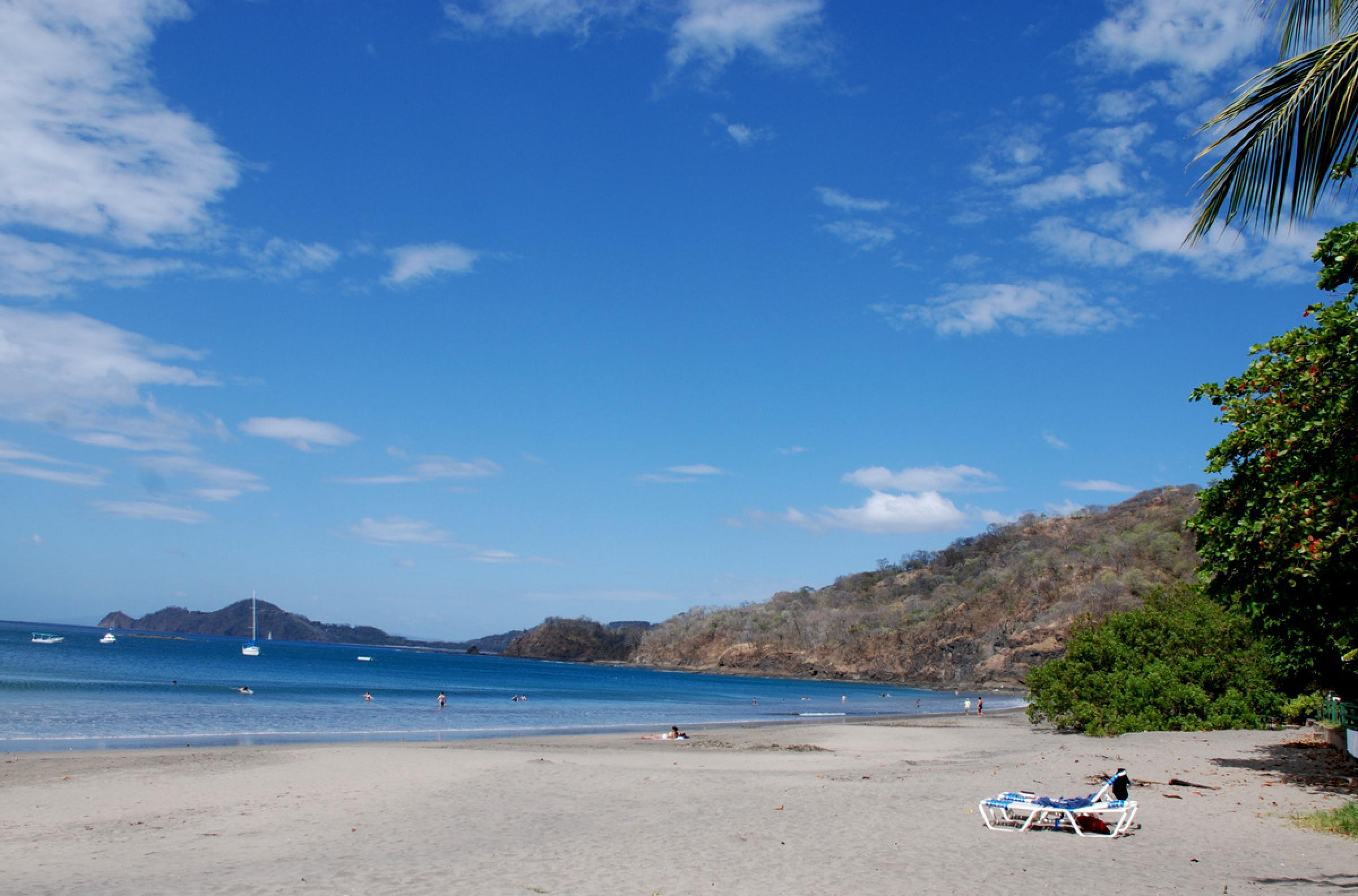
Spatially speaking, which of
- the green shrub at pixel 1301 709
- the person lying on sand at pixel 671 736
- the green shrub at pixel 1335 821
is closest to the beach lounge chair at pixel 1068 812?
the green shrub at pixel 1335 821

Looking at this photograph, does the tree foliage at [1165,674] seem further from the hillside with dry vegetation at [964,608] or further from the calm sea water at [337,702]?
the hillside with dry vegetation at [964,608]

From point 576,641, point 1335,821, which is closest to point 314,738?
point 1335,821

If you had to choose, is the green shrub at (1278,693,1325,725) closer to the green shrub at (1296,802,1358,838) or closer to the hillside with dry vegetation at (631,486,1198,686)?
the green shrub at (1296,802,1358,838)

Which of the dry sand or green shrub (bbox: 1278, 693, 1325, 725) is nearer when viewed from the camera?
the dry sand

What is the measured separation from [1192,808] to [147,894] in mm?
12276

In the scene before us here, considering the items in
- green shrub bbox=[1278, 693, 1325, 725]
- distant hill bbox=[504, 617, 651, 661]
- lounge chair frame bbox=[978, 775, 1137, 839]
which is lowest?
distant hill bbox=[504, 617, 651, 661]

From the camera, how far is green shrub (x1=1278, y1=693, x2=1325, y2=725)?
2147 centimetres

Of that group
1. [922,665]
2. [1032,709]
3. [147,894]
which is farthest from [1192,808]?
[922,665]

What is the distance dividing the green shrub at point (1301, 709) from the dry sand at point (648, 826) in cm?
209

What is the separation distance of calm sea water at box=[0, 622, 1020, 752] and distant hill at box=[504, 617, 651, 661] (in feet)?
238

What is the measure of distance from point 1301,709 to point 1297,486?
1553 cm

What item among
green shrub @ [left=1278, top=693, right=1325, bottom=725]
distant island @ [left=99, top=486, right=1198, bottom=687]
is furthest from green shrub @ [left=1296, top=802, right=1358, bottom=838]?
distant island @ [left=99, top=486, right=1198, bottom=687]

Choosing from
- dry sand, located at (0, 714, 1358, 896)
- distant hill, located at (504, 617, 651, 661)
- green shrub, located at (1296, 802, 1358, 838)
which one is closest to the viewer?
dry sand, located at (0, 714, 1358, 896)

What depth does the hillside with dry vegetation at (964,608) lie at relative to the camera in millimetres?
84375
